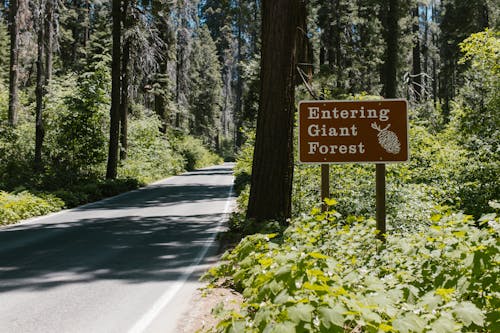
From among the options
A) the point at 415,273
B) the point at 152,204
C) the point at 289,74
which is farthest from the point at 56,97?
the point at 415,273

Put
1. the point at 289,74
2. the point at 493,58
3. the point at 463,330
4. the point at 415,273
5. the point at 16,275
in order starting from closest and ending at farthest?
the point at 463,330 → the point at 415,273 → the point at 16,275 → the point at 289,74 → the point at 493,58

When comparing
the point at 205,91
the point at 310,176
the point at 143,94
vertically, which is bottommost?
the point at 310,176

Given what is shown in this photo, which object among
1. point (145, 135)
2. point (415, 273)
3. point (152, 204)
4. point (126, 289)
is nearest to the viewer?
point (415, 273)

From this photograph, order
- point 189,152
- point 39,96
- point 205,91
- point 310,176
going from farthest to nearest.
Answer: point 205,91 < point 189,152 < point 39,96 < point 310,176

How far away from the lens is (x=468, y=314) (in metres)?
3.04

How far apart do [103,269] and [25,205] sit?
7.44 meters

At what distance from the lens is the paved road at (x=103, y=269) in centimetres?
547

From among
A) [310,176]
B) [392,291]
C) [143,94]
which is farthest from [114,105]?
[392,291]

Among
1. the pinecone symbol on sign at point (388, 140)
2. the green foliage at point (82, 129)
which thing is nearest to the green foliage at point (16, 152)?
the green foliage at point (82, 129)

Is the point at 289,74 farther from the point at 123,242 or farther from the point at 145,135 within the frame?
the point at 145,135

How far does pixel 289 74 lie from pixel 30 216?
28.8 feet

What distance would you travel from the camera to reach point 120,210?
15.3m

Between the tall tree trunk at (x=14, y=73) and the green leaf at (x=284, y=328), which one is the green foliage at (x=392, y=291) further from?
the tall tree trunk at (x=14, y=73)

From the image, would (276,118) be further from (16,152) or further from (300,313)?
(16,152)
